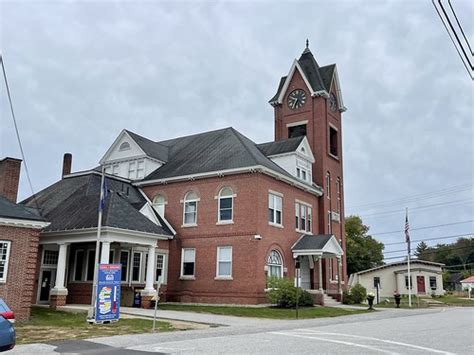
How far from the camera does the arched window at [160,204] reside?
34.7 meters

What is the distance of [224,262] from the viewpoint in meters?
31.1

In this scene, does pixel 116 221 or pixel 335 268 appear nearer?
pixel 116 221

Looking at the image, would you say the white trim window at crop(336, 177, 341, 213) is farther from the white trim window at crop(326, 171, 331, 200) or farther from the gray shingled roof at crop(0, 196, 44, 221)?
the gray shingled roof at crop(0, 196, 44, 221)

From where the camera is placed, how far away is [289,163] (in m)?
36.0

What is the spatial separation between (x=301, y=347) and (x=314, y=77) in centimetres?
3207

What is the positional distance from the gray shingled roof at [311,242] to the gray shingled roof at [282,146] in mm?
6514

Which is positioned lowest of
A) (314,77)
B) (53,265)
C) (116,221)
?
(53,265)

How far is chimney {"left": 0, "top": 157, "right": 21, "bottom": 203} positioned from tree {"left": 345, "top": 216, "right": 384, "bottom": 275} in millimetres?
51548

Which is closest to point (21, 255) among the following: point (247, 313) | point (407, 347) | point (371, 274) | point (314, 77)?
point (247, 313)

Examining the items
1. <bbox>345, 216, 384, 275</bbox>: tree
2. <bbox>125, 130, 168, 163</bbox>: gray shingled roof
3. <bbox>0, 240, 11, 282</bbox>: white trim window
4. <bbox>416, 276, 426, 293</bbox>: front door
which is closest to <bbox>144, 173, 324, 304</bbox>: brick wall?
<bbox>125, 130, 168, 163</bbox>: gray shingled roof

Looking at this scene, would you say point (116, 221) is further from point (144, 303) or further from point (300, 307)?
point (300, 307)

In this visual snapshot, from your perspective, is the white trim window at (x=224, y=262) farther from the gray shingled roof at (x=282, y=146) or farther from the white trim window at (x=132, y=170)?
the white trim window at (x=132, y=170)

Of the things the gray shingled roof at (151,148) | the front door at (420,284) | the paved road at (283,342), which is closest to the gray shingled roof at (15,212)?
the paved road at (283,342)

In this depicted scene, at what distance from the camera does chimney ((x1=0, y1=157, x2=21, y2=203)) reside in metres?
23.7
